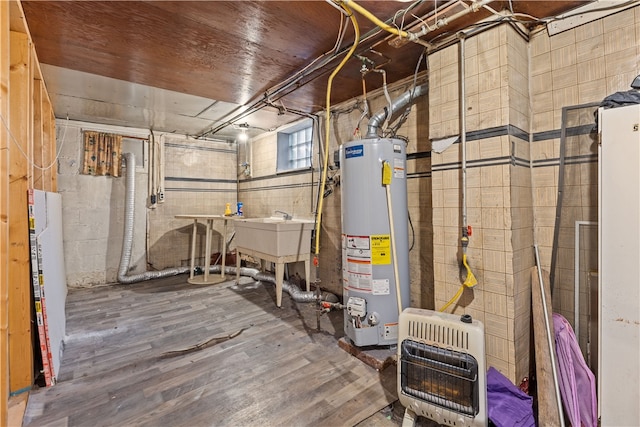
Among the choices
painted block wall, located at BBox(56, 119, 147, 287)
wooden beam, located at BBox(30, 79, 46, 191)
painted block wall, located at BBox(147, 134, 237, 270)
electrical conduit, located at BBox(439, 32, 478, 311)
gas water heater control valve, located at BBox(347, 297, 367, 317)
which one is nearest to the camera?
electrical conduit, located at BBox(439, 32, 478, 311)

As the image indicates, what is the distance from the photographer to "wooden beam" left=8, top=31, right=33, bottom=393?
1.76m

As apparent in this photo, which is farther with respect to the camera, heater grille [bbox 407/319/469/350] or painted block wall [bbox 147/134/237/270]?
painted block wall [bbox 147/134/237/270]

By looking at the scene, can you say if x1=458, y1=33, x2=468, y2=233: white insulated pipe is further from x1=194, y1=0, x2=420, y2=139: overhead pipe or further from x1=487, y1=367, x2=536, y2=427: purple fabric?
x1=487, y1=367, x2=536, y2=427: purple fabric

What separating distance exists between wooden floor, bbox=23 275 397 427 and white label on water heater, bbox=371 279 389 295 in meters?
0.54

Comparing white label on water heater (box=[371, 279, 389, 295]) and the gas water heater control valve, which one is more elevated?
white label on water heater (box=[371, 279, 389, 295])

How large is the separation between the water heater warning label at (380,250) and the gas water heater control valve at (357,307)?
1.04 feet

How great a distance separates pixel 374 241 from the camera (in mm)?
2221

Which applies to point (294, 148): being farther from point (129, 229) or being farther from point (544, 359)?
point (544, 359)

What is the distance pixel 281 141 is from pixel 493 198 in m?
3.43

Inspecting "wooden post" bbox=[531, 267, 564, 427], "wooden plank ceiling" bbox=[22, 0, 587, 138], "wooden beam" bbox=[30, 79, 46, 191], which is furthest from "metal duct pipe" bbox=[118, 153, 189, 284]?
"wooden post" bbox=[531, 267, 564, 427]

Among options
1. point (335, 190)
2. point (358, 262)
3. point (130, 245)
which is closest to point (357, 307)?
point (358, 262)

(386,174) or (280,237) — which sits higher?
(386,174)

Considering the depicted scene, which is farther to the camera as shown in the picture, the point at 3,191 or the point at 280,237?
the point at 280,237

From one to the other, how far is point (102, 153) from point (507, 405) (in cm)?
546
